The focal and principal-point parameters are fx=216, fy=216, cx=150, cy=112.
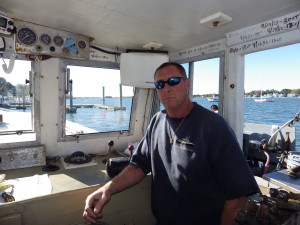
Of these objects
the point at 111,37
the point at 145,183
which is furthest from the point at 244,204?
the point at 111,37

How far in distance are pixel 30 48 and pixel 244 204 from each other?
264cm

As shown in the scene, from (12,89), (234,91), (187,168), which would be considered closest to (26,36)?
(12,89)

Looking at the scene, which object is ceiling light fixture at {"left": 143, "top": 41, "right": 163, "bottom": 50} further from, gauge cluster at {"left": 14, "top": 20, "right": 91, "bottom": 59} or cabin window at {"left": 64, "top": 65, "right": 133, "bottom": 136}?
gauge cluster at {"left": 14, "top": 20, "right": 91, "bottom": 59}

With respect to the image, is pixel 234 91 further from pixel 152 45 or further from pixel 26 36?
pixel 26 36

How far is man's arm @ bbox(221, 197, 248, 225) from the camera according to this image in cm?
133

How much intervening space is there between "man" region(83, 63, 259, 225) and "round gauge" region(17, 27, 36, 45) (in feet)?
5.53

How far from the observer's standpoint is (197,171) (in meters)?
1.43

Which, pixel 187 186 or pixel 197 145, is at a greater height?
pixel 197 145

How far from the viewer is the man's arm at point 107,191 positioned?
55.9 inches

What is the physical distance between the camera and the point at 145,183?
209 cm

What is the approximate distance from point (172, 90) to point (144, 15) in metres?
0.98

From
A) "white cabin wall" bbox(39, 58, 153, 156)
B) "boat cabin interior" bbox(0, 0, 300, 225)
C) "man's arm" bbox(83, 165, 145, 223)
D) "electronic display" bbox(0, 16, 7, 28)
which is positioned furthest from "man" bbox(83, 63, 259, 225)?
"white cabin wall" bbox(39, 58, 153, 156)

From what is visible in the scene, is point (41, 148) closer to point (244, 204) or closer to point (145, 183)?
point (145, 183)

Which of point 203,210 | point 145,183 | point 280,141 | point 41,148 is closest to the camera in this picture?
point 203,210
